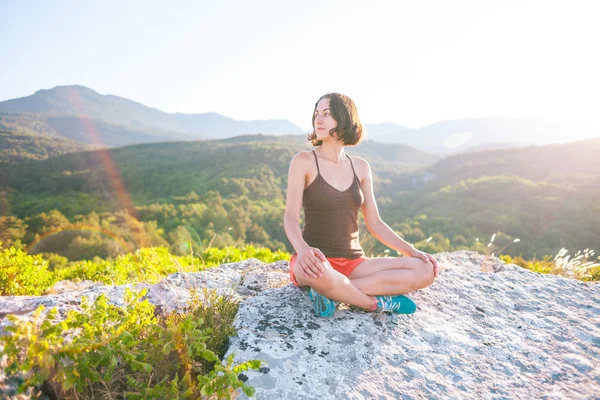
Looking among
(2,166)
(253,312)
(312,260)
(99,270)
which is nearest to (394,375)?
(312,260)

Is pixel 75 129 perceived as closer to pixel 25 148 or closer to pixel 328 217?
pixel 25 148

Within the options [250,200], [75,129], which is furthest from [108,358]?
[75,129]

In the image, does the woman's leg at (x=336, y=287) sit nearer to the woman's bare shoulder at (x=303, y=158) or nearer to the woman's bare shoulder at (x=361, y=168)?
the woman's bare shoulder at (x=303, y=158)

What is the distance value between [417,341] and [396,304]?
347 mm

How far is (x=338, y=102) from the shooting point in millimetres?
2973

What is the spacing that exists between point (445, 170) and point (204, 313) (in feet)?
202

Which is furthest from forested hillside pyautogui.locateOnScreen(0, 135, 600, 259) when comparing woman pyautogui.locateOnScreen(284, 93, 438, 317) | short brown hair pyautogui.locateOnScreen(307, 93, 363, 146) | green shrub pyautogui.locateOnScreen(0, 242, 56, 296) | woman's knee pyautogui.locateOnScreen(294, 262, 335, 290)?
green shrub pyautogui.locateOnScreen(0, 242, 56, 296)

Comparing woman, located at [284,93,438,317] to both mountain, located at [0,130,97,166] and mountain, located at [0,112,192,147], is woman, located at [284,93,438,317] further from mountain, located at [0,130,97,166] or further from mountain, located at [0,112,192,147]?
mountain, located at [0,112,192,147]

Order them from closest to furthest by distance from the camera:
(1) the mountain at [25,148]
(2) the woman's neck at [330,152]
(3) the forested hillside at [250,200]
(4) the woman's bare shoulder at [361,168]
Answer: (2) the woman's neck at [330,152]
(4) the woman's bare shoulder at [361,168]
(3) the forested hillside at [250,200]
(1) the mountain at [25,148]

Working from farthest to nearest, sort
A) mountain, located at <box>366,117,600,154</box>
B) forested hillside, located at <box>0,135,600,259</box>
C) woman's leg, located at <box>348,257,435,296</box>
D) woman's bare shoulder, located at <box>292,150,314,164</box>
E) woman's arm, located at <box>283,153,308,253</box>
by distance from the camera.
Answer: mountain, located at <box>366,117,600,154</box>
forested hillside, located at <box>0,135,600,259</box>
woman's bare shoulder, located at <box>292,150,314,164</box>
woman's arm, located at <box>283,153,308,253</box>
woman's leg, located at <box>348,257,435,296</box>

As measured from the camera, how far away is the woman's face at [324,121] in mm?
2980

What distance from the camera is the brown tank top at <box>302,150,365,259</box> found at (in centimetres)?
293

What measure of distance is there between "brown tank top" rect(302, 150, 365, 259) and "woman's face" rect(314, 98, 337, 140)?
0.34m

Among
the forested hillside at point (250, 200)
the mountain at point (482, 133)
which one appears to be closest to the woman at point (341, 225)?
the forested hillside at point (250, 200)
